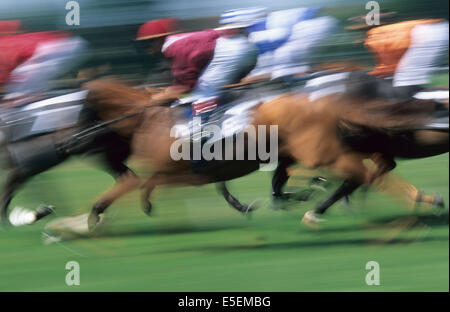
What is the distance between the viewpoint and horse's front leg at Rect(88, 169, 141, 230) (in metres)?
5.43

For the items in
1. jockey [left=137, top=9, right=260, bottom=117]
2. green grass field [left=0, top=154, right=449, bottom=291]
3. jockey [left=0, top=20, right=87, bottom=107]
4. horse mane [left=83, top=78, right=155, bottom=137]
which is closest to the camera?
green grass field [left=0, top=154, right=449, bottom=291]

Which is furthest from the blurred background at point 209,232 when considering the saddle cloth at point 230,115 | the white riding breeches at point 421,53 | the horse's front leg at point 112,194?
the saddle cloth at point 230,115

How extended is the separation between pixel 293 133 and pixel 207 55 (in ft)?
2.25

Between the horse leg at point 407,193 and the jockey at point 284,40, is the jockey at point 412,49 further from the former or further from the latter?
the horse leg at point 407,193

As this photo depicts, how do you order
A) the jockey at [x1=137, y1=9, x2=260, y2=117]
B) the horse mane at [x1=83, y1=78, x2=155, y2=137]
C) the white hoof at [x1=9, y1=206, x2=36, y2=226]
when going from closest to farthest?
the jockey at [x1=137, y1=9, x2=260, y2=117] → the horse mane at [x1=83, y1=78, x2=155, y2=137] → the white hoof at [x1=9, y1=206, x2=36, y2=226]

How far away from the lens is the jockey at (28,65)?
5879mm

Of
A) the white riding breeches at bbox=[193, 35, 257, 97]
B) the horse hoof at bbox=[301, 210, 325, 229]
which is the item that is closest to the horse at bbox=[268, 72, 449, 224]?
the horse hoof at bbox=[301, 210, 325, 229]

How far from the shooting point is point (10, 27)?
20.0 feet

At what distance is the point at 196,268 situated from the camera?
4.77 meters

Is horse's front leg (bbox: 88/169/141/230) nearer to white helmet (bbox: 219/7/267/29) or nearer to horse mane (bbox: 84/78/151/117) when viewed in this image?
horse mane (bbox: 84/78/151/117)

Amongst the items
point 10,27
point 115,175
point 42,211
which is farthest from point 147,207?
point 10,27

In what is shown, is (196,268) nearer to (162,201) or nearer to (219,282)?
(219,282)

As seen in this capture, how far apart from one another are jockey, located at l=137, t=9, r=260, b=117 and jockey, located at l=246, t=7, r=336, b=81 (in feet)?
0.20

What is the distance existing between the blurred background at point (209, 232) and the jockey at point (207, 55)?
265 millimetres
